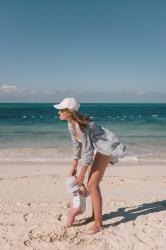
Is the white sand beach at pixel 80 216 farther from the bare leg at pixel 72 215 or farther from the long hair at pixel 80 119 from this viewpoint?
the long hair at pixel 80 119

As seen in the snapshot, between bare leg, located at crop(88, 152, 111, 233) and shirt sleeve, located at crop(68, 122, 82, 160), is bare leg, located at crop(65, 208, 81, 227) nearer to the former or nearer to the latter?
bare leg, located at crop(88, 152, 111, 233)

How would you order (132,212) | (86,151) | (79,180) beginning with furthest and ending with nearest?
(132,212)
(79,180)
(86,151)

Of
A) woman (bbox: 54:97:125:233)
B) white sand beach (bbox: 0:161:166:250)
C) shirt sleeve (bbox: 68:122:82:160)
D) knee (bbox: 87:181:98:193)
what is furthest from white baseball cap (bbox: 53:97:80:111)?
white sand beach (bbox: 0:161:166:250)

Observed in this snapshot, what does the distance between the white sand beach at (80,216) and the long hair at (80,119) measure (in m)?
1.50

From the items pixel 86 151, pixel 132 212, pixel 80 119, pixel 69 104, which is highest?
pixel 69 104

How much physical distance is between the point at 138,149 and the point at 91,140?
11084 mm

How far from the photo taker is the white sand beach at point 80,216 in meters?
4.71

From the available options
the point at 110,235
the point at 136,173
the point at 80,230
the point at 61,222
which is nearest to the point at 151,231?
the point at 110,235

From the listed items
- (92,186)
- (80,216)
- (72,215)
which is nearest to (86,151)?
(92,186)

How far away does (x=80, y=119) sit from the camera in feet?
15.1

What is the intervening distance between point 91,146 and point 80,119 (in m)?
0.37

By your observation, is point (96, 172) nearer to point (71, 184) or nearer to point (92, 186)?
point (92, 186)

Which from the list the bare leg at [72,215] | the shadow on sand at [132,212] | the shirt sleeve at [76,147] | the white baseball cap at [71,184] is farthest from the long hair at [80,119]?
the shadow on sand at [132,212]

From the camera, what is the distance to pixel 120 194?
287 inches
